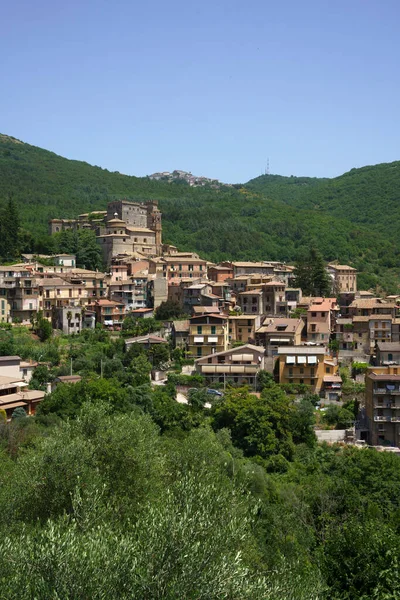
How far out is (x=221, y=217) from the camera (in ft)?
316

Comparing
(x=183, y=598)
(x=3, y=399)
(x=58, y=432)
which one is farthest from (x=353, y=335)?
(x=183, y=598)

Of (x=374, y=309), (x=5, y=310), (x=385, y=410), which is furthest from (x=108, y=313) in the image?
(x=385, y=410)

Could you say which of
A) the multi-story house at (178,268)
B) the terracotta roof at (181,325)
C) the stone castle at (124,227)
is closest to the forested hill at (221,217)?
the stone castle at (124,227)

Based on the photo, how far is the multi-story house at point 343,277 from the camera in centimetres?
6644

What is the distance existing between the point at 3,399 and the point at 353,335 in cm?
2283

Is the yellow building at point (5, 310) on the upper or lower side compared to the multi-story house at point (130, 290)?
lower

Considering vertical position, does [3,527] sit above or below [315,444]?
above

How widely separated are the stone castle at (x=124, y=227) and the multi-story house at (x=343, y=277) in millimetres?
16576

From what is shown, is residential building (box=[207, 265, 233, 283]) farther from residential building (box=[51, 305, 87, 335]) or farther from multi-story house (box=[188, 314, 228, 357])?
multi-story house (box=[188, 314, 228, 357])

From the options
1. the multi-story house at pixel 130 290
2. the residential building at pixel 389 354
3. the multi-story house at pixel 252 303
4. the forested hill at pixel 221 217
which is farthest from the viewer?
the forested hill at pixel 221 217

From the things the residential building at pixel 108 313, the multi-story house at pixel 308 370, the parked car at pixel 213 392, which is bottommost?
the parked car at pixel 213 392

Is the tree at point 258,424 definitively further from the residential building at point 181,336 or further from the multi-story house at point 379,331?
the multi-story house at point 379,331

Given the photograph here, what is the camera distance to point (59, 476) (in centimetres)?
1823

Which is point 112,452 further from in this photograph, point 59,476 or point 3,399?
point 3,399
